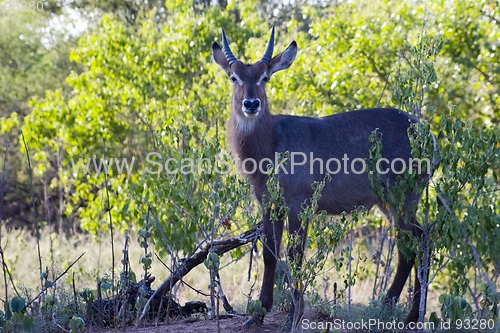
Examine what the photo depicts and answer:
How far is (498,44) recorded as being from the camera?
888 centimetres

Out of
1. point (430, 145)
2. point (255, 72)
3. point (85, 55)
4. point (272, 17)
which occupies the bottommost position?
point (430, 145)

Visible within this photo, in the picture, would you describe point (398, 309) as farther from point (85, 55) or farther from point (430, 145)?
point (85, 55)

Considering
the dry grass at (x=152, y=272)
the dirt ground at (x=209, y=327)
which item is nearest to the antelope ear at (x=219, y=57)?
the dirt ground at (x=209, y=327)

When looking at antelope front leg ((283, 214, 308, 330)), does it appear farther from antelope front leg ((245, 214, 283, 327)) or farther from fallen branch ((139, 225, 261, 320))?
fallen branch ((139, 225, 261, 320))

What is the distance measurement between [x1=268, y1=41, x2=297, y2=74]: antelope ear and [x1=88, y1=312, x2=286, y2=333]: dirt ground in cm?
210

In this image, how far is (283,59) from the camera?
6.03 metres

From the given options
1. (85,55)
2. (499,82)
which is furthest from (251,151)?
(85,55)

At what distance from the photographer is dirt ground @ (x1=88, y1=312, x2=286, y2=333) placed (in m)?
4.73

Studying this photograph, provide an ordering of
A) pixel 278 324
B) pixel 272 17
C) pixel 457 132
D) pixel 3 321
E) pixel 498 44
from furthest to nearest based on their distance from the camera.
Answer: pixel 272 17 < pixel 498 44 < pixel 278 324 < pixel 3 321 < pixel 457 132

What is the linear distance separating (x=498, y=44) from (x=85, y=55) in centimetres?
592

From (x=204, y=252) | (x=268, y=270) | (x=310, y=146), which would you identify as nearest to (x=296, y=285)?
(x=268, y=270)

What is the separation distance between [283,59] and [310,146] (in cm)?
91

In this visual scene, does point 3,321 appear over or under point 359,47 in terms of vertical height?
under

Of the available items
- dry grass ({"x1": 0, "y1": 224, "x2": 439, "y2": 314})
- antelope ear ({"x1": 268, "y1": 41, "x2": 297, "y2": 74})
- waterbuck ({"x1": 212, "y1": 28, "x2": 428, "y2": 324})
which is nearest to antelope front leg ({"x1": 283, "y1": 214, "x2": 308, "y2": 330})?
waterbuck ({"x1": 212, "y1": 28, "x2": 428, "y2": 324})
